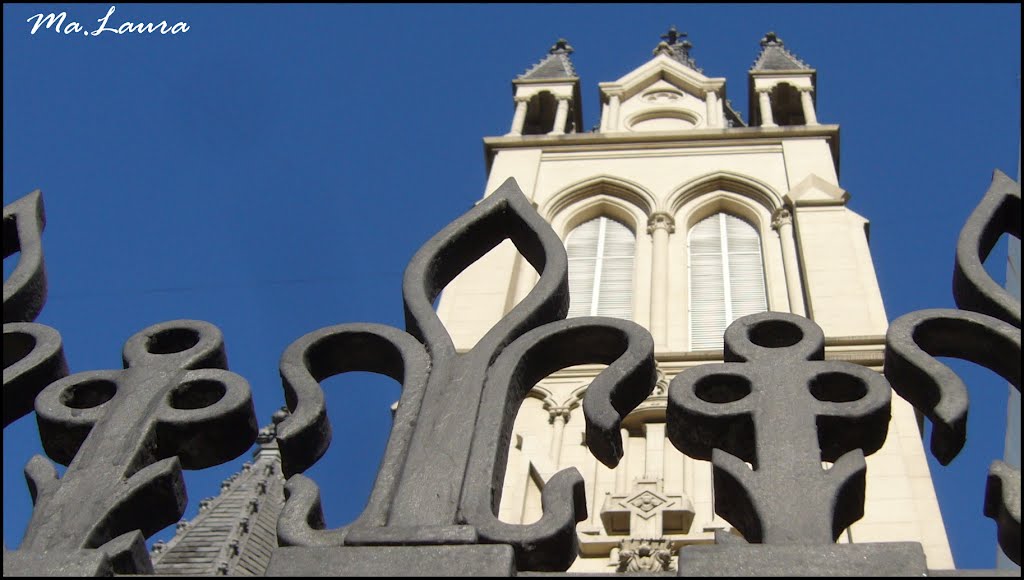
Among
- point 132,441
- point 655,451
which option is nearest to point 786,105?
point 655,451

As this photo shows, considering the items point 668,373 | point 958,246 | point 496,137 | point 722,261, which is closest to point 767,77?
point 496,137

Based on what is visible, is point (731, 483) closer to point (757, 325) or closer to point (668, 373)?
point (757, 325)

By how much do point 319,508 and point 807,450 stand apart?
1069 millimetres

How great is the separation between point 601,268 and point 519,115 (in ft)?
22.7

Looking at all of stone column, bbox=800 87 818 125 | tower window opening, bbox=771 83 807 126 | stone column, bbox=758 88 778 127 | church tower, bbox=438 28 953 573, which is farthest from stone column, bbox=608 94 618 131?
stone column, bbox=800 87 818 125

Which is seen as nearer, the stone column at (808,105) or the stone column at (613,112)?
the stone column at (808,105)

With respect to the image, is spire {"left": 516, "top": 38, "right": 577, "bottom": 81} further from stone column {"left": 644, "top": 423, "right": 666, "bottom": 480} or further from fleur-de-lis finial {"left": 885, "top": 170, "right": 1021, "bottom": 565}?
fleur-de-lis finial {"left": 885, "top": 170, "right": 1021, "bottom": 565}

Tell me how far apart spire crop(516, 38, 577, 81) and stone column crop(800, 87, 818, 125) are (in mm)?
4583

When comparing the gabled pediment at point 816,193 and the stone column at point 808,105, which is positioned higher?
the stone column at point 808,105

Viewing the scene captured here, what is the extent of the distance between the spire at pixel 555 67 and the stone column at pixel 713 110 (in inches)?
108

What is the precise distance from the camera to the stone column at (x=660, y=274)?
58.7 ft

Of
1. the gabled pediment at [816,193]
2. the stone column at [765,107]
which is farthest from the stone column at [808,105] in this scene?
the gabled pediment at [816,193]

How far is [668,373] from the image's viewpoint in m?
16.2

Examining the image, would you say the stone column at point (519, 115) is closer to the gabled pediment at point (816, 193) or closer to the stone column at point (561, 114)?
the stone column at point (561, 114)
